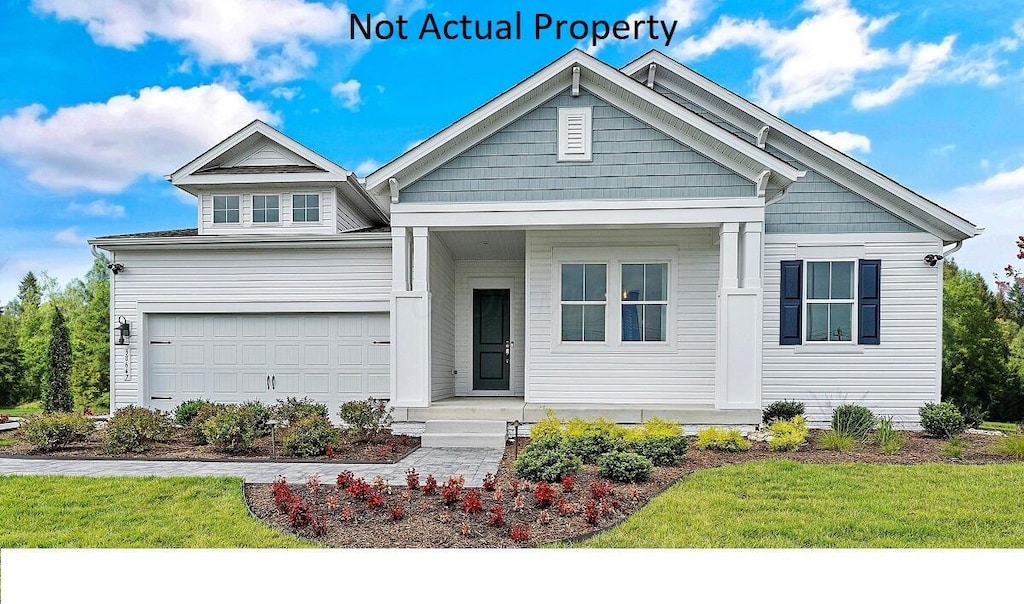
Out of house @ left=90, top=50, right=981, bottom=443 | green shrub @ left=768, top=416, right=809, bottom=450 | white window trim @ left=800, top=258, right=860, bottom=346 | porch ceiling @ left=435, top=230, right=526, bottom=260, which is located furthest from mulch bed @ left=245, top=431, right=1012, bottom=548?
white window trim @ left=800, top=258, right=860, bottom=346

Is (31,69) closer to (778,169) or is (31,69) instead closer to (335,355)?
(335,355)

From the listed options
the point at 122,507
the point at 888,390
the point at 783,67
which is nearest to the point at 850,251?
the point at 888,390

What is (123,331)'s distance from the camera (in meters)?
11.6

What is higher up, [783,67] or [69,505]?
[783,67]

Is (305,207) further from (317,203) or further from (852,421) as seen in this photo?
(852,421)

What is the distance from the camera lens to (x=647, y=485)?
651 cm

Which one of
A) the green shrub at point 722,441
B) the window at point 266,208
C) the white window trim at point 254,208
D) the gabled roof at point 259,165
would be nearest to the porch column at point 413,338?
the gabled roof at point 259,165

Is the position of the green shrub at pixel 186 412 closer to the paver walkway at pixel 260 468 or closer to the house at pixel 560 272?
the house at pixel 560 272

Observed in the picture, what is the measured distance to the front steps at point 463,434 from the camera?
9281mm

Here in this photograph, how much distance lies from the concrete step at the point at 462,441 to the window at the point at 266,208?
581 centimetres

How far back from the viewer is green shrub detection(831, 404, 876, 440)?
9289 mm

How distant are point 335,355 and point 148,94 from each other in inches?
192

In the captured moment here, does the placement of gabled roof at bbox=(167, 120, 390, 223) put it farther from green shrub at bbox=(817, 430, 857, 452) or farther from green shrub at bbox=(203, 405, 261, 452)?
green shrub at bbox=(817, 430, 857, 452)

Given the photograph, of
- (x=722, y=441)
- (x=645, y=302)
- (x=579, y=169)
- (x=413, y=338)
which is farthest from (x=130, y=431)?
(x=645, y=302)
